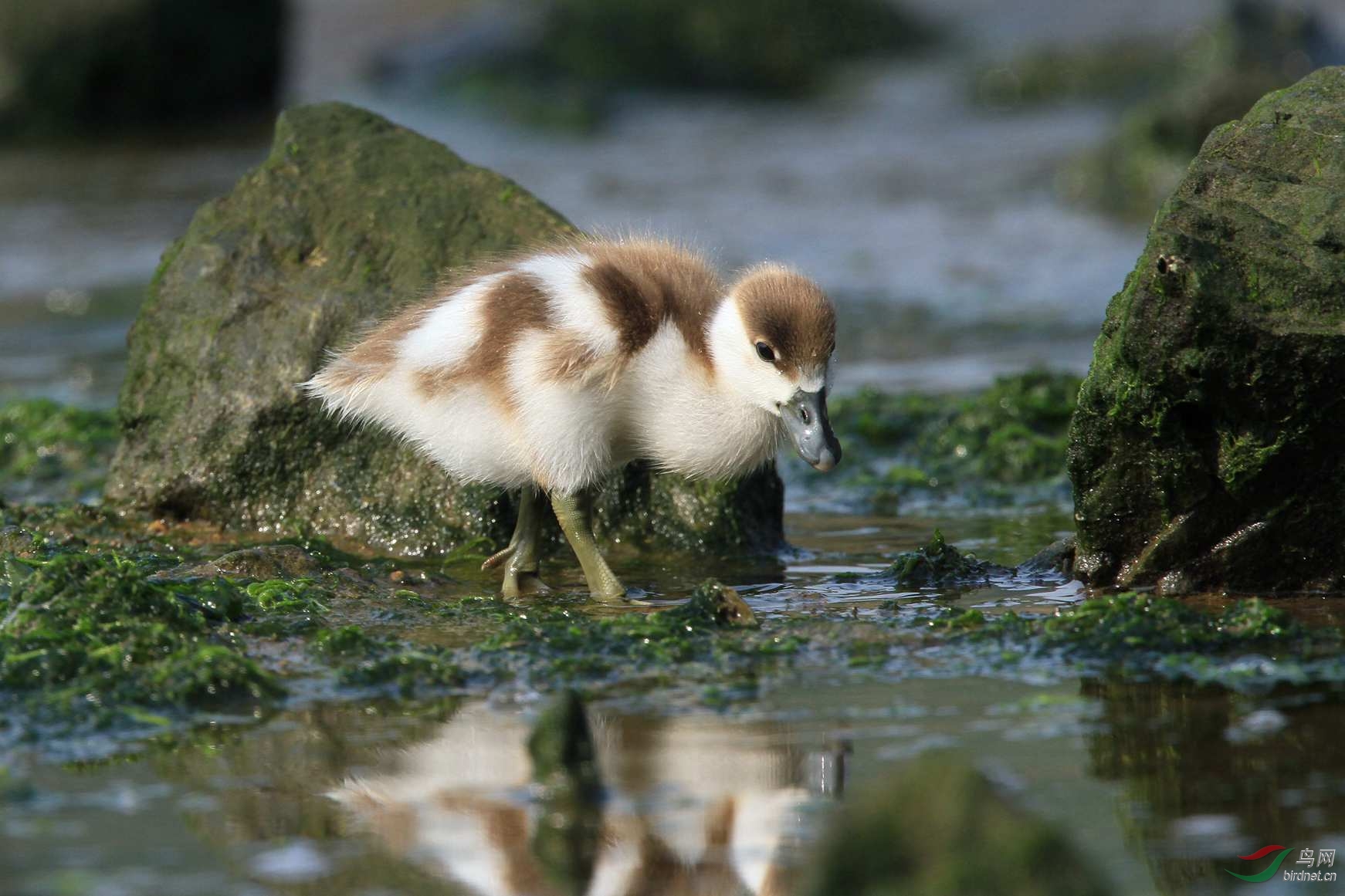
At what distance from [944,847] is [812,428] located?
2.91 meters

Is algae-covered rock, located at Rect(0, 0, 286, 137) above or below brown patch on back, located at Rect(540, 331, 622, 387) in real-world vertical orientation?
above

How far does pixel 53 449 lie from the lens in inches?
362

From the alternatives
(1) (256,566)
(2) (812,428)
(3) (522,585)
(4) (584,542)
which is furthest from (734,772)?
(1) (256,566)

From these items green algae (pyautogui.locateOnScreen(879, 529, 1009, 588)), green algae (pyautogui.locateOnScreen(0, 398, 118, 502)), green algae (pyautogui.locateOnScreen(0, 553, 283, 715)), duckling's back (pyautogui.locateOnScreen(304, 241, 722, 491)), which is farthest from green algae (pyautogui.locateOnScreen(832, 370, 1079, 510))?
green algae (pyautogui.locateOnScreen(0, 398, 118, 502))

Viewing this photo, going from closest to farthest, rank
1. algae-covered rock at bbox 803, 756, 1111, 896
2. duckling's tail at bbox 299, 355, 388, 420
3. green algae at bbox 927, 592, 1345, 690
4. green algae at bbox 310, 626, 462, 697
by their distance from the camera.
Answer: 1. algae-covered rock at bbox 803, 756, 1111, 896
2. green algae at bbox 927, 592, 1345, 690
3. green algae at bbox 310, 626, 462, 697
4. duckling's tail at bbox 299, 355, 388, 420

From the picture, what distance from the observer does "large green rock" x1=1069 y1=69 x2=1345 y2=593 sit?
17.8 feet

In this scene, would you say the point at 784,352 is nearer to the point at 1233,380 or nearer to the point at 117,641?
the point at 1233,380

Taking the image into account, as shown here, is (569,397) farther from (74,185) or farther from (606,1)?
(606,1)

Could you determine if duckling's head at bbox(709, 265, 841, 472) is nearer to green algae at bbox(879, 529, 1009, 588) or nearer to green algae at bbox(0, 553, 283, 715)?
green algae at bbox(879, 529, 1009, 588)

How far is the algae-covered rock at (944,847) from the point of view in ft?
10.7

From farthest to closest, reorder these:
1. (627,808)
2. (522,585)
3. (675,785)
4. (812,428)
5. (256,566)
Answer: (522,585) → (256,566) → (812,428) → (675,785) → (627,808)

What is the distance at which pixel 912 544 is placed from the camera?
7355mm

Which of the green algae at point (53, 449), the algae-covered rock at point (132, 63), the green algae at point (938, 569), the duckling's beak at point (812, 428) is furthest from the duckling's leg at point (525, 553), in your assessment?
the algae-covered rock at point (132, 63)

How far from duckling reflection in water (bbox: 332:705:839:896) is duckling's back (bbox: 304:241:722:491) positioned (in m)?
1.66
